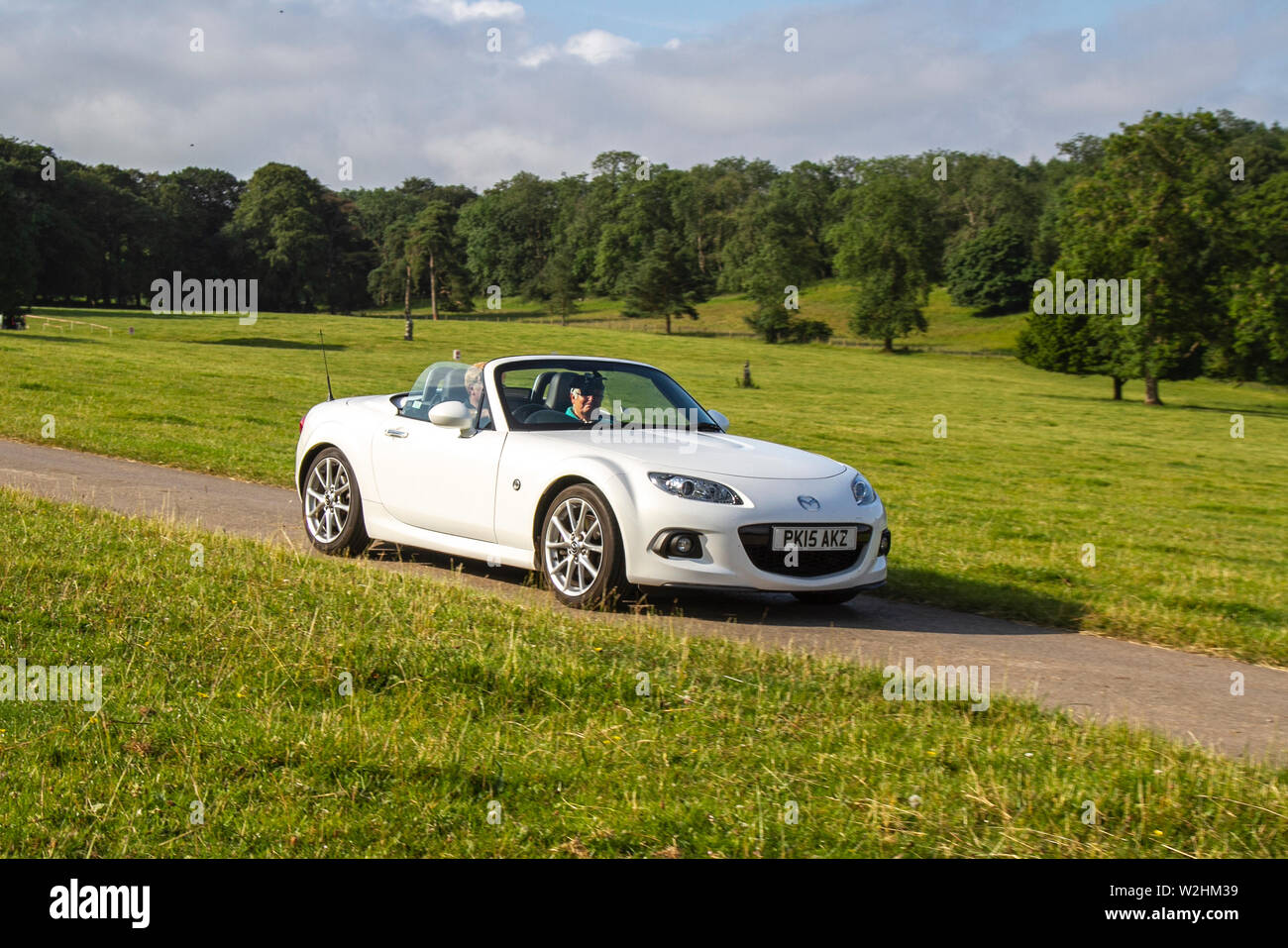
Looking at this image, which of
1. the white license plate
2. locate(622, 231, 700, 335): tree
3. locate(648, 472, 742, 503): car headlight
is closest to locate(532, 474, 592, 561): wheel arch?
locate(648, 472, 742, 503): car headlight

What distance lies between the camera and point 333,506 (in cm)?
984

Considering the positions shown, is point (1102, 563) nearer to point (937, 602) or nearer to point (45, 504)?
point (937, 602)

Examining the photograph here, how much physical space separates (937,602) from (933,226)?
94223mm

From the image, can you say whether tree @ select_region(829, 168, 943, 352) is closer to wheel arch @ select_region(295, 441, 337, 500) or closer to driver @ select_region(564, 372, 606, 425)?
wheel arch @ select_region(295, 441, 337, 500)

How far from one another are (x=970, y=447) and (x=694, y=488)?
79.2 ft

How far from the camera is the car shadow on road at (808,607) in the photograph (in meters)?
8.05

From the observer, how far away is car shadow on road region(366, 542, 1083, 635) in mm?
8055

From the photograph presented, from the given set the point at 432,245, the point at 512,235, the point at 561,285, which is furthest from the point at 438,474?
the point at 512,235

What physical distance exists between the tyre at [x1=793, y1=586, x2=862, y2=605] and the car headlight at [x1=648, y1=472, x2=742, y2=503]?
0.86m

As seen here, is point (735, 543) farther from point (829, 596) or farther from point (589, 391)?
point (589, 391)

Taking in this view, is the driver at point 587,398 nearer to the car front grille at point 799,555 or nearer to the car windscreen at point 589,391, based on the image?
the car windscreen at point 589,391

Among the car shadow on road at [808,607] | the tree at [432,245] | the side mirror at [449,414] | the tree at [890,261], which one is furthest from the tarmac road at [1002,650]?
the tree at [432,245]

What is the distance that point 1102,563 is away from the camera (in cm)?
1189
